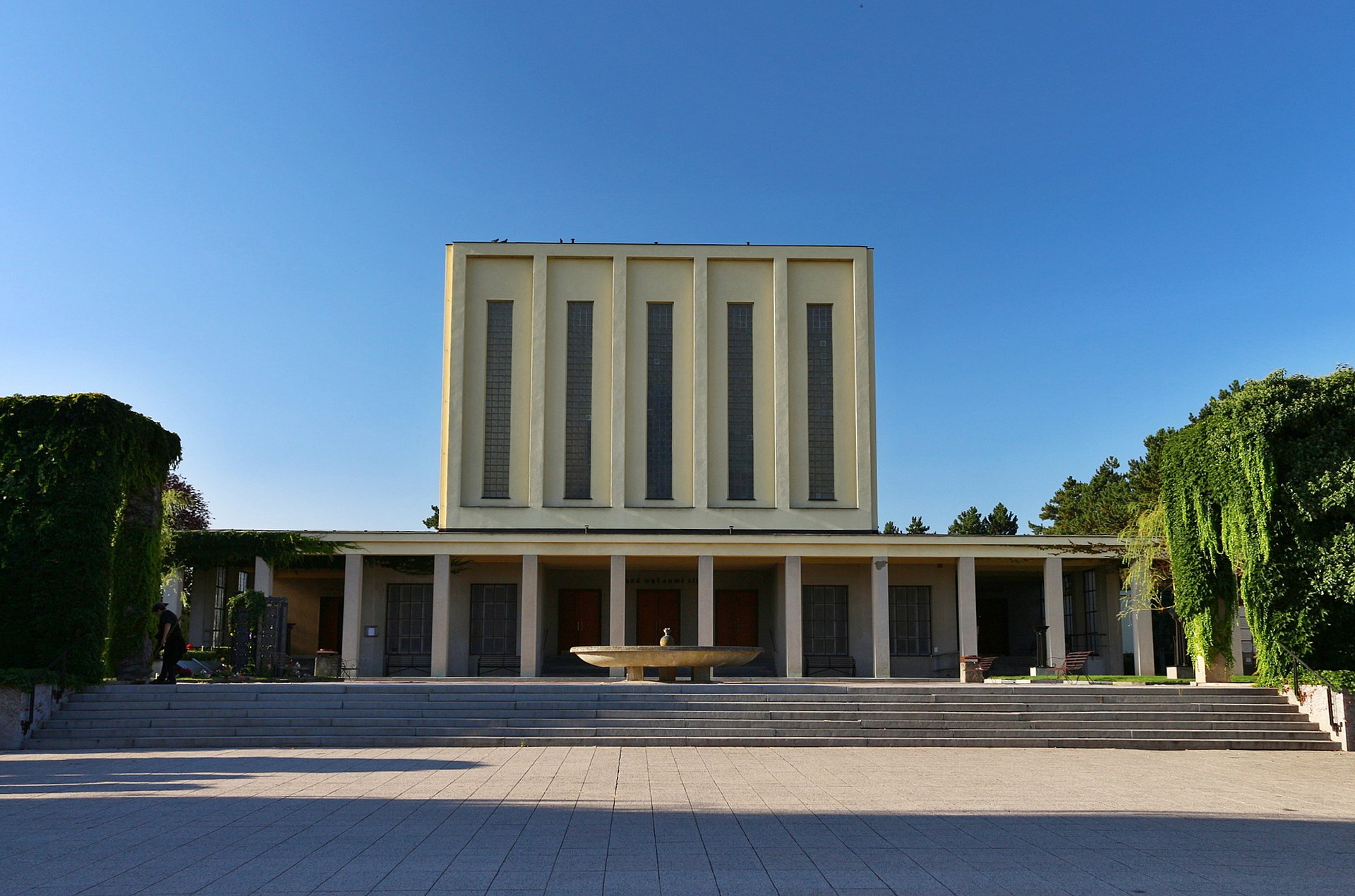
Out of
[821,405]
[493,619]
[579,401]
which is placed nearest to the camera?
[493,619]

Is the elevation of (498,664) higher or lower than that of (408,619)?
lower

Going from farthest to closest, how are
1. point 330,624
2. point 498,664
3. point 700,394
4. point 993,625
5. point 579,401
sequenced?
point 993,625 → point 330,624 → point 579,401 → point 700,394 → point 498,664

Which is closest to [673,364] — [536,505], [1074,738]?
[536,505]

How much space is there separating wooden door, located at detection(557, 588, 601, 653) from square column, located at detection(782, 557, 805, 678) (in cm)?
660

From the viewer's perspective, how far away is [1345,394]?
16.8m

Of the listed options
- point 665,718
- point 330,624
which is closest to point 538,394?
point 330,624

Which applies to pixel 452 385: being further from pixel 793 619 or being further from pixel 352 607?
pixel 793 619

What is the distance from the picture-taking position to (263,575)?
2627cm

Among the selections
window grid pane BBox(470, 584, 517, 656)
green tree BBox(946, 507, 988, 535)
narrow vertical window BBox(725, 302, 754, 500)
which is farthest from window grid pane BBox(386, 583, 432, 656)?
green tree BBox(946, 507, 988, 535)

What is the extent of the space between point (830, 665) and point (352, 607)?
40.9 feet

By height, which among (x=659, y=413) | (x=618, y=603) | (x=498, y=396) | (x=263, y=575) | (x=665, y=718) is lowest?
(x=665, y=718)

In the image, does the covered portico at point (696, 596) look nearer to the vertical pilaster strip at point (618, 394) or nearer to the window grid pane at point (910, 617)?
the window grid pane at point (910, 617)

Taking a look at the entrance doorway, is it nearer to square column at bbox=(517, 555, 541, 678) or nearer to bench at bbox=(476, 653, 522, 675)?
bench at bbox=(476, 653, 522, 675)

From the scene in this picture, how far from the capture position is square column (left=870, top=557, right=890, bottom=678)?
88.2ft
